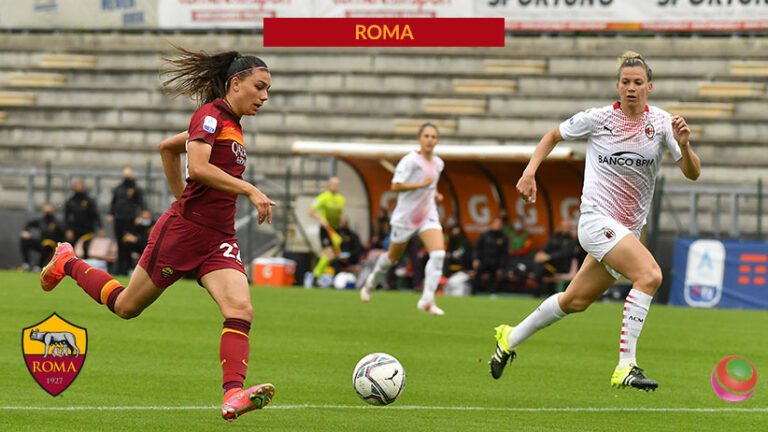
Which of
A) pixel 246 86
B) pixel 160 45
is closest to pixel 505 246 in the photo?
pixel 160 45

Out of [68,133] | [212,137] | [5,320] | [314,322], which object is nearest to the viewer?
[212,137]

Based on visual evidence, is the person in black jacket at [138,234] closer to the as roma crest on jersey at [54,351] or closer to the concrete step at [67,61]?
the concrete step at [67,61]

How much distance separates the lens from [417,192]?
49.9 ft

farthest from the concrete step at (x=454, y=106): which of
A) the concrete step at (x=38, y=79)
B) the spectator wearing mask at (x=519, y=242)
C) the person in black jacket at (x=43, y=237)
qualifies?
the concrete step at (x=38, y=79)

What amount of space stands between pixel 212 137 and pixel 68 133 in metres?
23.3

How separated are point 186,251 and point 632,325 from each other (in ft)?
9.68

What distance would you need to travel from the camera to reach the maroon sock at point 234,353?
6.38 m

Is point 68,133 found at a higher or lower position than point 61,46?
lower

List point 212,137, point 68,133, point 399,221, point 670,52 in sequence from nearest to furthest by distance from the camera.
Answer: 1. point 212,137
2. point 399,221
3. point 670,52
4. point 68,133

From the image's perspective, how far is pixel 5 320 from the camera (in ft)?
41.1

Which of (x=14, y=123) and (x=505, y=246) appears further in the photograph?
(x=14, y=123)

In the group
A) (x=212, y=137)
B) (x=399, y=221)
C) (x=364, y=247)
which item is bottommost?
(x=364, y=247)

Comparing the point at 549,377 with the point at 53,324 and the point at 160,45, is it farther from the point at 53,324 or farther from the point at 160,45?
the point at 160,45

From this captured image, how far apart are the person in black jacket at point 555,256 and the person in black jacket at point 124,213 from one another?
25.5 feet
